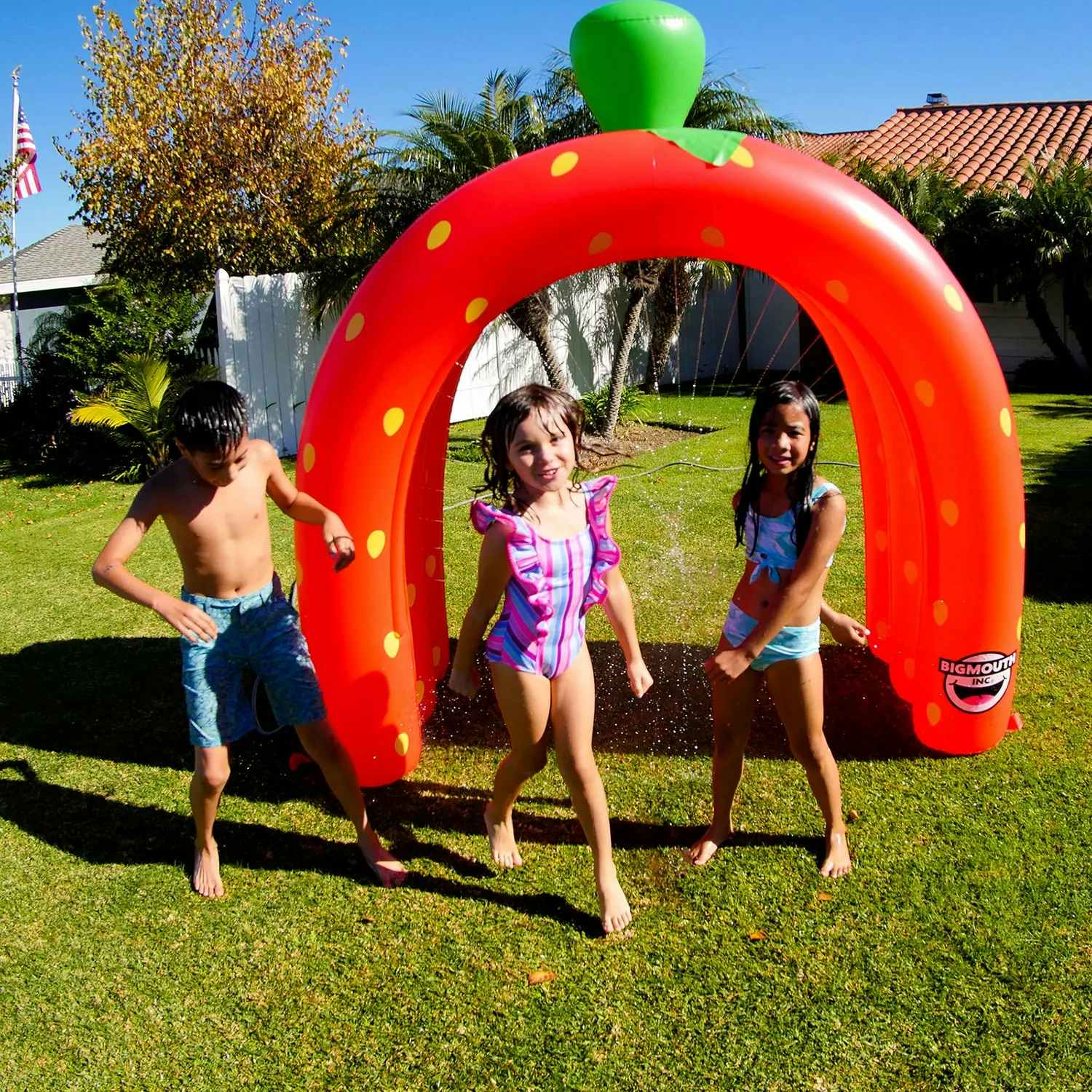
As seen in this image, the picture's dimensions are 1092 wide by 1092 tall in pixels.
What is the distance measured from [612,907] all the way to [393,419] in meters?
1.75

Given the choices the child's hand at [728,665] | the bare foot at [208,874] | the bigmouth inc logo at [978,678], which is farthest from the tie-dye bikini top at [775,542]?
the bare foot at [208,874]

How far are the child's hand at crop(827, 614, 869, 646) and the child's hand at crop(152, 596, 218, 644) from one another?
2.01 metres

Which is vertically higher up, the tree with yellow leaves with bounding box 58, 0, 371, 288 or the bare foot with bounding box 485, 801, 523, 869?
the tree with yellow leaves with bounding box 58, 0, 371, 288

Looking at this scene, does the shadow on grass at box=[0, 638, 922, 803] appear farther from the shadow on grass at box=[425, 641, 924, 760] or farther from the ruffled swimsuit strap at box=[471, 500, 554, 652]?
the ruffled swimsuit strap at box=[471, 500, 554, 652]

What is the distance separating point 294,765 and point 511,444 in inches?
72.8

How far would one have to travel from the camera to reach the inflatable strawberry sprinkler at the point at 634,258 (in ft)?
11.2

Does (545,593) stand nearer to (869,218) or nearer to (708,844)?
(708,844)

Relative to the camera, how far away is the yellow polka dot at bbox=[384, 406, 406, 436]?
353 cm

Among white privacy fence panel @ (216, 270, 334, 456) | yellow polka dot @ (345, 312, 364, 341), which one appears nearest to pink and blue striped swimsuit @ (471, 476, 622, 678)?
yellow polka dot @ (345, 312, 364, 341)

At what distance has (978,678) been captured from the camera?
376 cm

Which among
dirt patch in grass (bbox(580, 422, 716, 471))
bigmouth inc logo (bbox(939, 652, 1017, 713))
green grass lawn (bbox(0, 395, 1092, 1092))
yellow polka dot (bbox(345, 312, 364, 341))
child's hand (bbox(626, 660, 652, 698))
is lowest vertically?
green grass lawn (bbox(0, 395, 1092, 1092))

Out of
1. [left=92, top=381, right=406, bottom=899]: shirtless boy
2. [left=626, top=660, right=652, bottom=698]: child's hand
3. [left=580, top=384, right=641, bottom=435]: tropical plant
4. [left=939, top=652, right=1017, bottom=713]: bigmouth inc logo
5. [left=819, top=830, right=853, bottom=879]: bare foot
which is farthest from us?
[left=580, top=384, right=641, bottom=435]: tropical plant

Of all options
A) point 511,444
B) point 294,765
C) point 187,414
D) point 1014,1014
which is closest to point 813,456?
point 511,444

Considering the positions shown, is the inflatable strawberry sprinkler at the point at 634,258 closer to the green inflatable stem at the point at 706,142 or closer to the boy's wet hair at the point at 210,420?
the green inflatable stem at the point at 706,142
